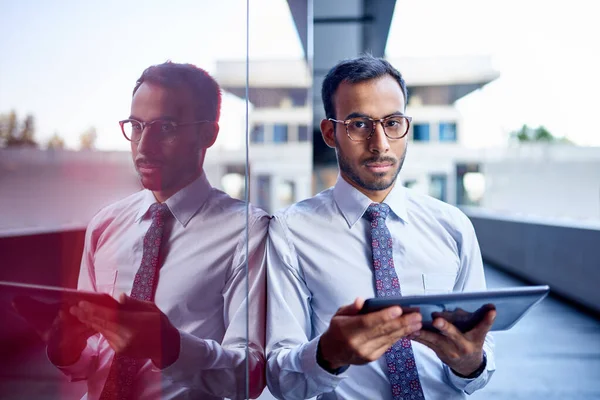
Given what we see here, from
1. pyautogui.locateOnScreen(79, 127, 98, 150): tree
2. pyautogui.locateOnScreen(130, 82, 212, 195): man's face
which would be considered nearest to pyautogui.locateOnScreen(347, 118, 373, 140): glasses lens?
pyautogui.locateOnScreen(130, 82, 212, 195): man's face

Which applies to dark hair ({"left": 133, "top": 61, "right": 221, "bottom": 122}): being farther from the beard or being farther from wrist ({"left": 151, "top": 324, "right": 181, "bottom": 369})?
wrist ({"left": 151, "top": 324, "right": 181, "bottom": 369})

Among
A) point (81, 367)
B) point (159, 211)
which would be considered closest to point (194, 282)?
point (159, 211)

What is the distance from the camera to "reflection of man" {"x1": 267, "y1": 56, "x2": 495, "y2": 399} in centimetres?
113

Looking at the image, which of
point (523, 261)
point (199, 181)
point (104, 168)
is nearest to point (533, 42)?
point (523, 261)

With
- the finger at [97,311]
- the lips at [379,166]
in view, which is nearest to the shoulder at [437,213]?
the lips at [379,166]

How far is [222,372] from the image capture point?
1121 mm

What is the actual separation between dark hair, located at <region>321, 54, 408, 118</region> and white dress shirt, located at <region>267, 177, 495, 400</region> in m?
0.20

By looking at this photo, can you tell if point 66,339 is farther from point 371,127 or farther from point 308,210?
point 371,127

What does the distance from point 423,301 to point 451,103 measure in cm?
68

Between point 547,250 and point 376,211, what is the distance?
2.02ft

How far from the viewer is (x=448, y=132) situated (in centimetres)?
136

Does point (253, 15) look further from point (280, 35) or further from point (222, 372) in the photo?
point (222, 372)

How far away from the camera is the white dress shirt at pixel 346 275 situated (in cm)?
114

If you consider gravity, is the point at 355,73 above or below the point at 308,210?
above
